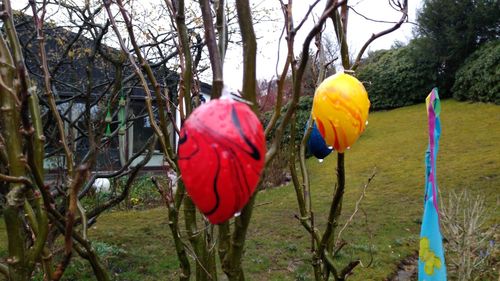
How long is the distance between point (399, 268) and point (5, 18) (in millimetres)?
5094

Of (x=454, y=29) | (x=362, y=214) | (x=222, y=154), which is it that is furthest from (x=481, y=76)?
(x=222, y=154)

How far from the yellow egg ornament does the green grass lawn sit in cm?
54

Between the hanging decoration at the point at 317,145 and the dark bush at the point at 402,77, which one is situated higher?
the dark bush at the point at 402,77

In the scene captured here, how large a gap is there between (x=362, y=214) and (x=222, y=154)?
7.13m

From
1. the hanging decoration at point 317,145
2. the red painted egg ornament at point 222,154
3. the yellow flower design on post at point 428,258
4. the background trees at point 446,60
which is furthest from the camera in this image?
the background trees at point 446,60

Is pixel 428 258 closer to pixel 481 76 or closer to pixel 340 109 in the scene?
pixel 340 109

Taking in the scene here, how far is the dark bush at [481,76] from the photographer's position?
1518 cm

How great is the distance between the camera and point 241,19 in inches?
41.7

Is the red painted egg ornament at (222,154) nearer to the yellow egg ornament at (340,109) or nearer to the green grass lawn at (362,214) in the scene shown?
the yellow egg ornament at (340,109)

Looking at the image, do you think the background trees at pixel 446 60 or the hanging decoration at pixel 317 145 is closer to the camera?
the hanging decoration at pixel 317 145

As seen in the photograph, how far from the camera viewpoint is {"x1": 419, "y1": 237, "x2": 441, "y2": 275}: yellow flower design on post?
2547 millimetres

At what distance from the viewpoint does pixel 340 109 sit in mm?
1616

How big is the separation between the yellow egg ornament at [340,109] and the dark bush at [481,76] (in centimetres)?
1545

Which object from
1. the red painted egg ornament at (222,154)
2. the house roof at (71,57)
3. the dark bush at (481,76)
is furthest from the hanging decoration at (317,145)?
the dark bush at (481,76)
